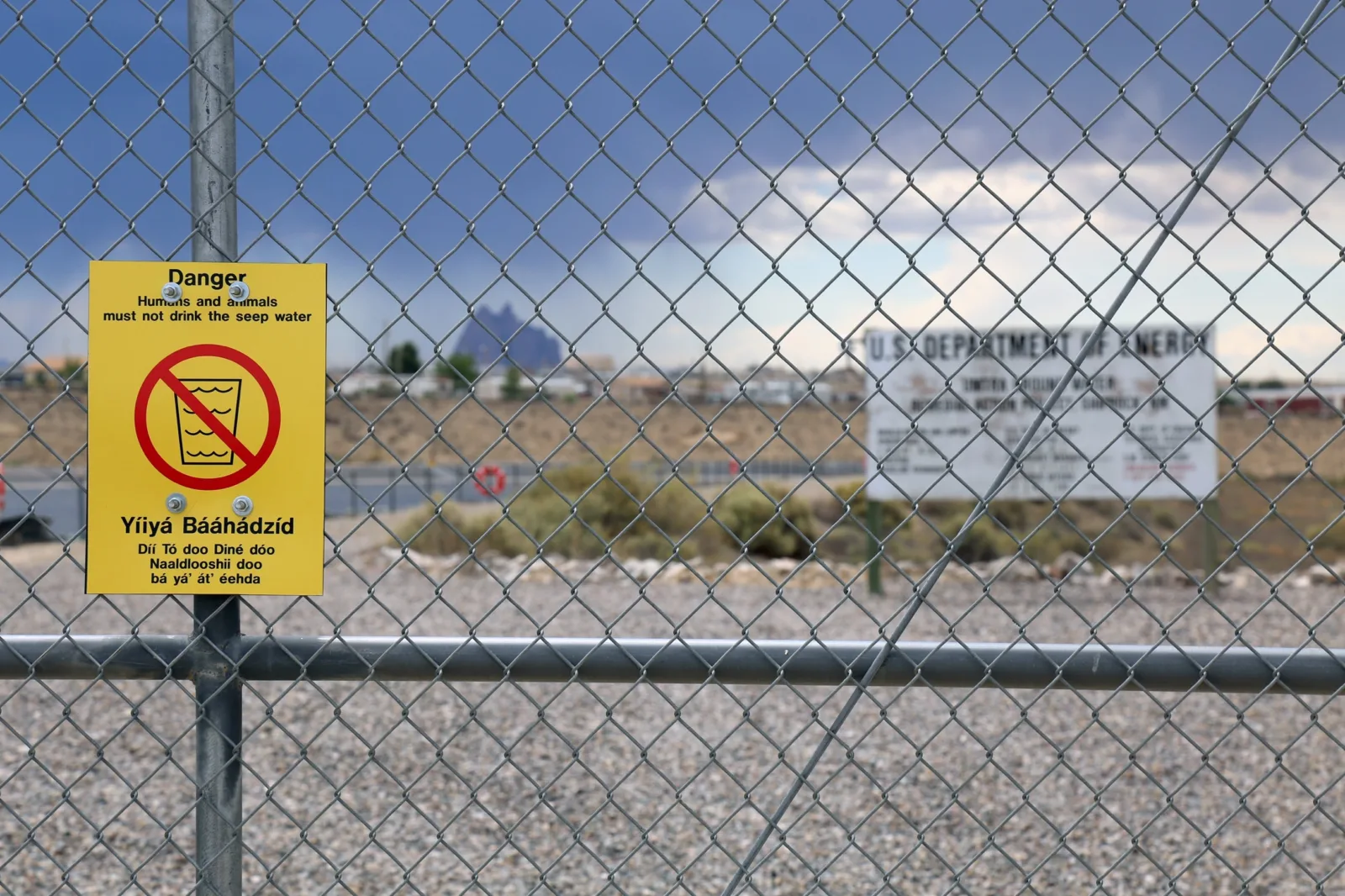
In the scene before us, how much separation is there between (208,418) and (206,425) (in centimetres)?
1

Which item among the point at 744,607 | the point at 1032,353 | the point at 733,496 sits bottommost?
the point at 744,607

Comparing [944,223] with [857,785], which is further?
[857,785]

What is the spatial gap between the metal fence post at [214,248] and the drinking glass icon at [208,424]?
243mm

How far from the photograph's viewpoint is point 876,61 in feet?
7.43

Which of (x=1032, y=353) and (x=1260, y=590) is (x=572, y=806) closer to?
(x=1032, y=353)

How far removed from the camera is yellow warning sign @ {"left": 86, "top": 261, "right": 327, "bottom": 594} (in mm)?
2172

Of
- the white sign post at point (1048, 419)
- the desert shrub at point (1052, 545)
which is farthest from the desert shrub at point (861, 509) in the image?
the desert shrub at point (1052, 545)

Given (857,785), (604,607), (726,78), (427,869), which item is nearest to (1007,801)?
(857,785)

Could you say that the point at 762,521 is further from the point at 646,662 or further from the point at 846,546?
the point at 646,662

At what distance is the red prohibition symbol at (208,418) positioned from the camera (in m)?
2.18

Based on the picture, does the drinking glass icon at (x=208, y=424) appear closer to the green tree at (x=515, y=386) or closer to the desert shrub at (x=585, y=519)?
the green tree at (x=515, y=386)

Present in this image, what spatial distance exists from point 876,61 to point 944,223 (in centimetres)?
35

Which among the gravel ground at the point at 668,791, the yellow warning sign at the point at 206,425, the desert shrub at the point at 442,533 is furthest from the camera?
the desert shrub at the point at 442,533

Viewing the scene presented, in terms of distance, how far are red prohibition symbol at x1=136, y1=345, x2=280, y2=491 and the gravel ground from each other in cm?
85
